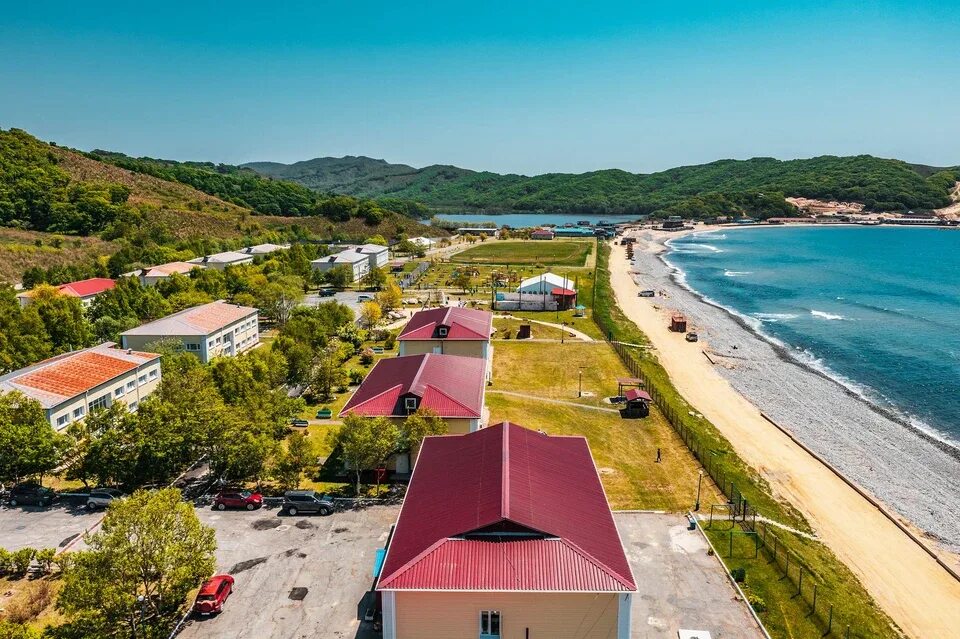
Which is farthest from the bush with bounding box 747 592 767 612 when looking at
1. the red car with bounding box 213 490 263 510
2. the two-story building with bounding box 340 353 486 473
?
the red car with bounding box 213 490 263 510

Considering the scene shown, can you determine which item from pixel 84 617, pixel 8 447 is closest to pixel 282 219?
pixel 8 447

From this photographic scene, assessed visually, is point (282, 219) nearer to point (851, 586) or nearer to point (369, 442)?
point (369, 442)

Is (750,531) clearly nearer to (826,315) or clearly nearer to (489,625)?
(489,625)

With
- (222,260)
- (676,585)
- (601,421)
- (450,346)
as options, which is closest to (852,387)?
(601,421)

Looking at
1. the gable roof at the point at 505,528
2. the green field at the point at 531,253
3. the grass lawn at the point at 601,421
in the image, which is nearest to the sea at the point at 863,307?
the grass lawn at the point at 601,421

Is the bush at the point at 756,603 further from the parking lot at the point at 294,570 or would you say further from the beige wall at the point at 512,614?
the parking lot at the point at 294,570
